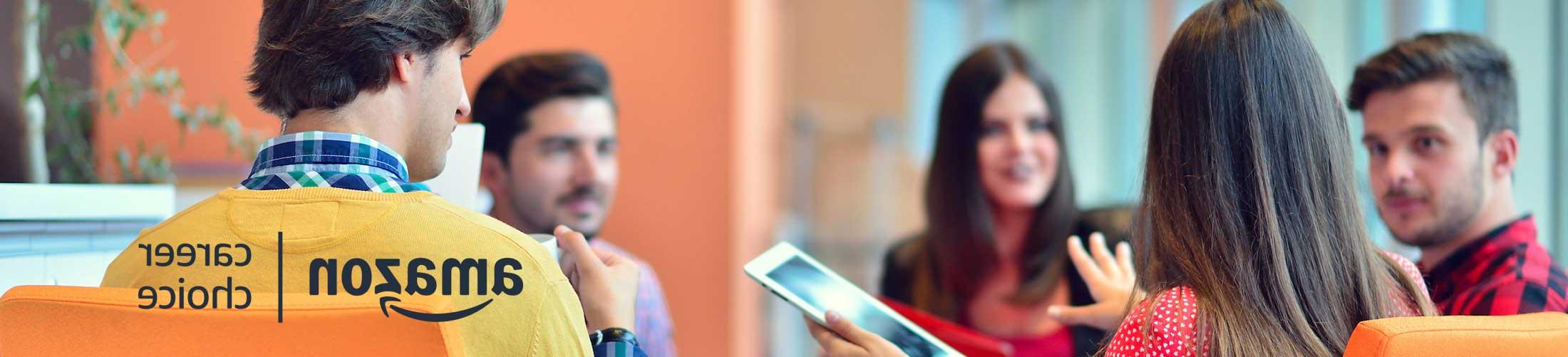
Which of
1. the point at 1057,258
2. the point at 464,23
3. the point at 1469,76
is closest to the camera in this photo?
the point at 464,23

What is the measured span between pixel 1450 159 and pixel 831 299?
0.78 metres

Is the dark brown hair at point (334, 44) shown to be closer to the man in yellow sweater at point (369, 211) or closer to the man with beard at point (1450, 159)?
the man in yellow sweater at point (369, 211)

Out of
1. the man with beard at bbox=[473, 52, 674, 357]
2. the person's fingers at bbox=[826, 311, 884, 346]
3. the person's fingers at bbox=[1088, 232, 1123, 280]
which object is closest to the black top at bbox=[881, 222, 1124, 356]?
the person's fingers at bbox=[1088, 232, 1123, 280]

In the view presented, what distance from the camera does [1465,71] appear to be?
1.42 meters

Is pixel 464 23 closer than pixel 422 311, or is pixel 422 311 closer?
pixel 422 311

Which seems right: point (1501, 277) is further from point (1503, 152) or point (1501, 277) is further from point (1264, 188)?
point (1264, 188)

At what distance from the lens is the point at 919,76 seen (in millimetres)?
5672

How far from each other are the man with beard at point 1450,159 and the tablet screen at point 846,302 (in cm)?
62

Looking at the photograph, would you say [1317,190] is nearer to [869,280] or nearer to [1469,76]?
[1469,76]

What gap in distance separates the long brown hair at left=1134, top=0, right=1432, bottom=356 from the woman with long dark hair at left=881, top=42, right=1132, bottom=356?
1.06m

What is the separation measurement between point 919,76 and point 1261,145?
181 inches

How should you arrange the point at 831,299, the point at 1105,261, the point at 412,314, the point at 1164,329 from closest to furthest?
the point at 412,314 < the point at 1164,329 < the point at 831,299 < the point at 1105,261

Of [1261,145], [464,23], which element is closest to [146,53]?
[464,23]

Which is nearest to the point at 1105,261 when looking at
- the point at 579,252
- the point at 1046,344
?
the point at 1046,344
